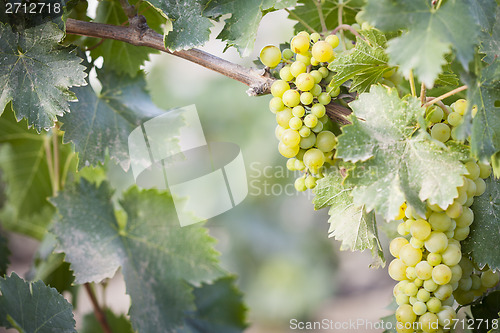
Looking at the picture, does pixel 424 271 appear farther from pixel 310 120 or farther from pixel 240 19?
pixel 240 19

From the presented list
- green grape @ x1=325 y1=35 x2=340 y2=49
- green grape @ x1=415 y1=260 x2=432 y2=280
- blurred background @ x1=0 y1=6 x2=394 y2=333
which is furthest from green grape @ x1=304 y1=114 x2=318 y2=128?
blurred background @ x1=0 y1=6 x2=394 y2=333

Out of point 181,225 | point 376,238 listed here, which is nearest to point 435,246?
point 376,238

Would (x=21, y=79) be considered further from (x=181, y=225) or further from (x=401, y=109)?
(x=401, y=109)

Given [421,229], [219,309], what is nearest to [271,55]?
[421,229]

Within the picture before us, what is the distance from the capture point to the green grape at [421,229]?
0.52 meters

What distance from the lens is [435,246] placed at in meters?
0.52

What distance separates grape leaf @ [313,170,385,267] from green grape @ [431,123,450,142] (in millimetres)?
123

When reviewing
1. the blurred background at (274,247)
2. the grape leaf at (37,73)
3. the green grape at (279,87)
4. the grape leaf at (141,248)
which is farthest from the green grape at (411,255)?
the blurred background at (274,247)

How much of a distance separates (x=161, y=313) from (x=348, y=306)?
1997 mm

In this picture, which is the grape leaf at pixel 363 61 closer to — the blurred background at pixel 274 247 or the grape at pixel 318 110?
the grape at pixel 318 110

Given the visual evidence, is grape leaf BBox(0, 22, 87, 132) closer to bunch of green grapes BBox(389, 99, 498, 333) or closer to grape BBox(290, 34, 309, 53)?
grape BBox(290, 34, 309, 53)

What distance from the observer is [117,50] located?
2.59ft

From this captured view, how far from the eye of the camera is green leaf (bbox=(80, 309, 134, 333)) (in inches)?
39.3

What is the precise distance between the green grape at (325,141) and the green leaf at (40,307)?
399 mm
